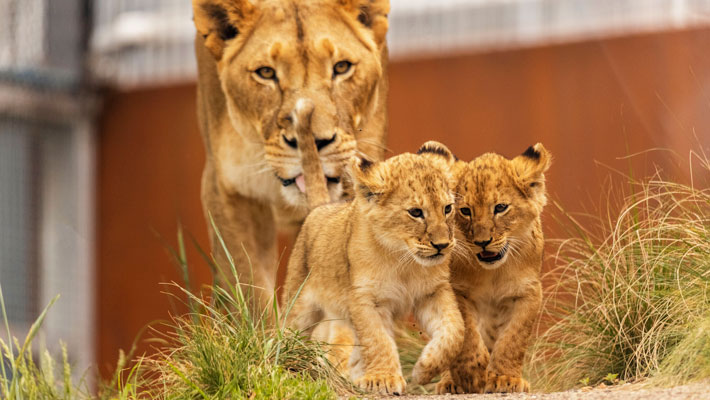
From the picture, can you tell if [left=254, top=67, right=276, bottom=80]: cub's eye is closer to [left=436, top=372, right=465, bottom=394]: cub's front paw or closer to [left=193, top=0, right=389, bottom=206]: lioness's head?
[left=193, top=0, right=389, bottom=206]: lioness's head

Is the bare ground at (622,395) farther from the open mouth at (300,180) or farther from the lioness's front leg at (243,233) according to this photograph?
the lioness's front leg at (243,233)

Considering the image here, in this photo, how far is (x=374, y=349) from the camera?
12.8ft

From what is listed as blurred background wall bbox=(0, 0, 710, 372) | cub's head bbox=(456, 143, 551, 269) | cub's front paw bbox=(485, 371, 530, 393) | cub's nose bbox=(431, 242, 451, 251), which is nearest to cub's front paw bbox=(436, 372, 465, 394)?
cub's front paw bbox=(485, 371, 530, 393)

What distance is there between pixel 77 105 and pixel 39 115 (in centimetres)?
41

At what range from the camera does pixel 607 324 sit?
4.77 metres

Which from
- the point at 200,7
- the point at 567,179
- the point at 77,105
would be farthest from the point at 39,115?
the point at 200,7

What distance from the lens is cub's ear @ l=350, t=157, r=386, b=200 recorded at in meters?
3.98

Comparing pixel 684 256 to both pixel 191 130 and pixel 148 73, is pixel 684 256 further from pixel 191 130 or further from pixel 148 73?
pixel 148 73

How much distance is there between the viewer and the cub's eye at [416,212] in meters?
3.88

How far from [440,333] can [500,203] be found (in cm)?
55

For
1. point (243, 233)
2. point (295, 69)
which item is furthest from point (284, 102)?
point (243, 233)

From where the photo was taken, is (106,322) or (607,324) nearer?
(607,324)

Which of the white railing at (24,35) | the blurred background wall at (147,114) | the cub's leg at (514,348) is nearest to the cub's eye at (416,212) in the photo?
the cub's leg at (514,348)

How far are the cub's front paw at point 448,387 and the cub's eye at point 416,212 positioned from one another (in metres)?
0.71
